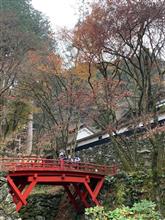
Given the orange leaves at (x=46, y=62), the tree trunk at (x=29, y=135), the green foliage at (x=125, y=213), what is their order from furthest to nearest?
1. the tree trunk at (x=29, y=135)
2. the orange leaves at (x=46, y=62)
3. the green foliage at (x=125, y=213)

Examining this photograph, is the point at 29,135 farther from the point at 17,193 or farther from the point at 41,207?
the point at 17,193

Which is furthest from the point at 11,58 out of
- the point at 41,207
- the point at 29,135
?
the point at 41,207

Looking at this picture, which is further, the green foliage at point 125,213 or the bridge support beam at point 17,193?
the bridge support beam at point 17,193

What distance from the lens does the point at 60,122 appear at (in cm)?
2538

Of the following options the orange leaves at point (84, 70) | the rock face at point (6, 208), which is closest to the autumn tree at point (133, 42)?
the orange leaves at point (84, 70)

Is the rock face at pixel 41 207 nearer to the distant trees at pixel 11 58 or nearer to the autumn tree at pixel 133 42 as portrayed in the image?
the distant trees at pixel 11 58

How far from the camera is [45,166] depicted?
20.0 meters

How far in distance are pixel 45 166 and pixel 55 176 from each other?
114cm

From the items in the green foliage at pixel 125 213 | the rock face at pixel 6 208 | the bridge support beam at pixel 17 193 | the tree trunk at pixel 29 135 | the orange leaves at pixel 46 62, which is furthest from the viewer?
the tree trunk at pixel 29 135

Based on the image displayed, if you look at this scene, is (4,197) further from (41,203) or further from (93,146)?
(93,146)

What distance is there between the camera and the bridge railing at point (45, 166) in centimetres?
1839

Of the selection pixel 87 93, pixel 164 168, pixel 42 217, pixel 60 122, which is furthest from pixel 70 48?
pixel 42 217

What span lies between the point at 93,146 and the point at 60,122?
18.1 ft

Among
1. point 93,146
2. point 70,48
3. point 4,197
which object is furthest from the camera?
point 93,146
